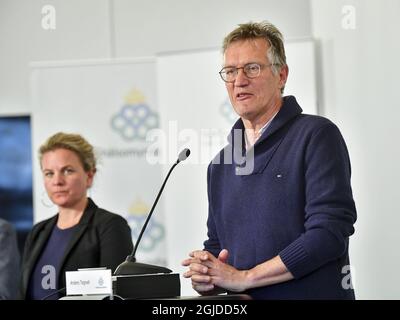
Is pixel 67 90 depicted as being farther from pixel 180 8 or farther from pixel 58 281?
pixel 58 281

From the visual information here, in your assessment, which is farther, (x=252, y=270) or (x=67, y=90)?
(x=67, y=90)

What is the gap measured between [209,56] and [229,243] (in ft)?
7.43

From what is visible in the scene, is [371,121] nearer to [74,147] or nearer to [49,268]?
[74,147]

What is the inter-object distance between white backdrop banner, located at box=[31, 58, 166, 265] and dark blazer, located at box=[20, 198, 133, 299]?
5.95 feet

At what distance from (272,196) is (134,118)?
9.28ft

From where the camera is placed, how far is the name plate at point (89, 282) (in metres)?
1.90

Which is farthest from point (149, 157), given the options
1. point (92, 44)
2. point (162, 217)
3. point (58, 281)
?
point (58, 281)

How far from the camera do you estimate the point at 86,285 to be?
1940 millimetres

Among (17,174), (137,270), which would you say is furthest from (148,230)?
(137,270)

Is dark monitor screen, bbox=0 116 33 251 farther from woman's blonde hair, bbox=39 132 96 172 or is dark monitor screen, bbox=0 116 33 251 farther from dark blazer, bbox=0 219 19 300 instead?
dark blazer, bbox=0 219 19 300

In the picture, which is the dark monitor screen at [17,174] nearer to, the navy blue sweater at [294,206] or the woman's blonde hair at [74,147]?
the woman's blonde hair at [74,147]

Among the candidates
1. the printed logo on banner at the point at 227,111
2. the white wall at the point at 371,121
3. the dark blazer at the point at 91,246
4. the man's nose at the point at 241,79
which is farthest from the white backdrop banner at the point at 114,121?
the man's nose at the point at 241,79

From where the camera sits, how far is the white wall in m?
2.93

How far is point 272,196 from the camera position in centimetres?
209
